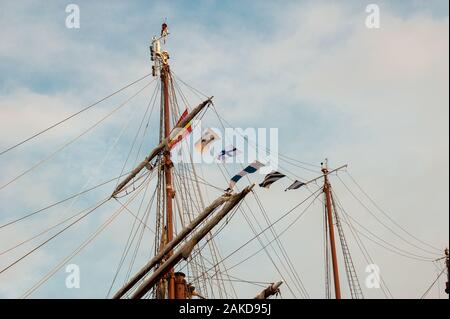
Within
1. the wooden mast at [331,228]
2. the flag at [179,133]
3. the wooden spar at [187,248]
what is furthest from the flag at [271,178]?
the wooden mast at [331,228]

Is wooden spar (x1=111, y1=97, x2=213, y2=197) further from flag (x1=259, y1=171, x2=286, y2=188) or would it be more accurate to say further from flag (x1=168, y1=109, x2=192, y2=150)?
flag (x1=259, y1=171, x2=286, y2=188)

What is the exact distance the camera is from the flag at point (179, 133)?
3856cm

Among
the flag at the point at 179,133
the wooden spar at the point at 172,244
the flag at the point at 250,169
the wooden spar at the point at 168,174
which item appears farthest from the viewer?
the flag at the point at 179,133

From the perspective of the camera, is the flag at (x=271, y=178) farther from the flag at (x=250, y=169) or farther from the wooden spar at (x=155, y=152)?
the wooden spar at (x=155, y=152)

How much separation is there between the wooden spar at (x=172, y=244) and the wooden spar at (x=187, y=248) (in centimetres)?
60

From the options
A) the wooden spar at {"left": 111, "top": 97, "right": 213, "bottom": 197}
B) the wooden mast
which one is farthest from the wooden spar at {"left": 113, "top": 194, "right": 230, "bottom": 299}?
the wooden mast

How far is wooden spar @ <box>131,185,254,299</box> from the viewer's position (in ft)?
102

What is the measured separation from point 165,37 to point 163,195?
11069mm

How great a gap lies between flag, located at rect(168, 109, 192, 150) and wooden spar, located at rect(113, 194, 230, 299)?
21.8ft
